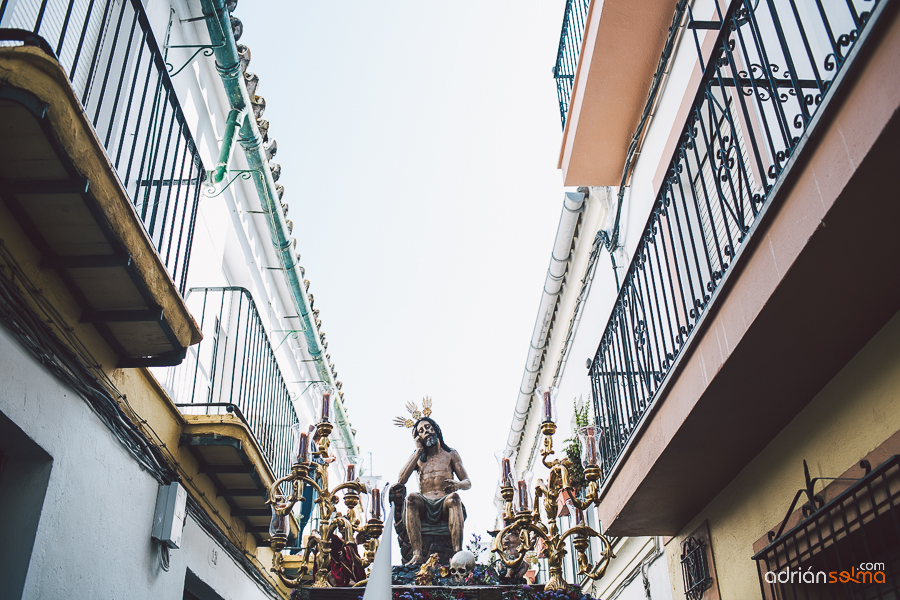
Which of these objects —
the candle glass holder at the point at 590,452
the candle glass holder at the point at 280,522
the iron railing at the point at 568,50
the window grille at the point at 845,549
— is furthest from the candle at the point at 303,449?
the iron railing at the point at 568,50

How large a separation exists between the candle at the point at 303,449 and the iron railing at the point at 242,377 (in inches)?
40.6

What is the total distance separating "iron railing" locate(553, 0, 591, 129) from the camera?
8.85 m

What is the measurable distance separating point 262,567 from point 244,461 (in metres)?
2.81

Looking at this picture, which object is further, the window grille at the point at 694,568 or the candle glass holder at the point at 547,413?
the candle glass holder at the point at 547,413

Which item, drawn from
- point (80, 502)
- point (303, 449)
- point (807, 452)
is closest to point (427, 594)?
point (303, 449)

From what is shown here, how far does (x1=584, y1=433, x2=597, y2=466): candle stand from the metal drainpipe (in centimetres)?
515

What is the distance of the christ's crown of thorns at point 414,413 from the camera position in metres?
8.98

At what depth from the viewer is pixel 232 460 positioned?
6824 millimetres

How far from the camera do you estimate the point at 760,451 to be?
506 cm

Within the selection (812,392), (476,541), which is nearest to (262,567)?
(476,541)

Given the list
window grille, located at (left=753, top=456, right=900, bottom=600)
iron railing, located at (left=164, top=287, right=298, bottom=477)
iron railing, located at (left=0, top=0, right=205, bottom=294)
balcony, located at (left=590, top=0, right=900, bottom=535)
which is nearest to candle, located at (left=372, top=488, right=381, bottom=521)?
iron railing, located at (left=164, top=287, right=298, bottom=477)

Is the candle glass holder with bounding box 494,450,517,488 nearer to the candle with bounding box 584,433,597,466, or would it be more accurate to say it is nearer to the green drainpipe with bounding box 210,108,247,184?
the candle with bounding box 584,433,597,466

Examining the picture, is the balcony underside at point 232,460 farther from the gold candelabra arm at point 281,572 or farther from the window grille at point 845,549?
the window grille at point 845,549

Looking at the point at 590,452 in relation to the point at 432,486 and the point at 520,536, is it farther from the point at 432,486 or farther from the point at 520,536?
the point at 432,486
